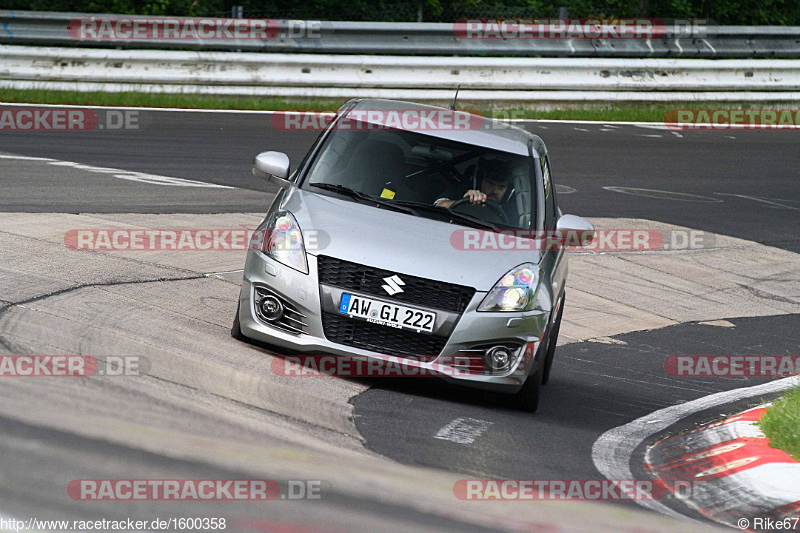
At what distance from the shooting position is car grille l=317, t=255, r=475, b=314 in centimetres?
619

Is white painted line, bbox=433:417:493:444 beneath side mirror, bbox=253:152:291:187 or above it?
beneath

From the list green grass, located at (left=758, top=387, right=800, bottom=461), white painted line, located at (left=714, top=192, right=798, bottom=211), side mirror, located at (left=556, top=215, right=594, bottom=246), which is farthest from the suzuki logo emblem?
white painted line, located at (left=714, top=192, right=798, bottom=211)

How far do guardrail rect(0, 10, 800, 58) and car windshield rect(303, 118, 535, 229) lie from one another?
11.3 m

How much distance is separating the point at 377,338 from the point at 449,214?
1.12m

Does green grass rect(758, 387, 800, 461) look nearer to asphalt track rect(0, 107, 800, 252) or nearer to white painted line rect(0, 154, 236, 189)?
asphalt track rect(0, 107, 800, 252)

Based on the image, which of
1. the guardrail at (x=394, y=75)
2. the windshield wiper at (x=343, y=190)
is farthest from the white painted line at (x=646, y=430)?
the guardrail at (x=394, y=75)

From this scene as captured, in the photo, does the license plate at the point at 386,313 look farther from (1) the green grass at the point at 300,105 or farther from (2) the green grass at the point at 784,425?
(1) the green grass at the point at 300,105

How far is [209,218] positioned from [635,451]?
594 cm

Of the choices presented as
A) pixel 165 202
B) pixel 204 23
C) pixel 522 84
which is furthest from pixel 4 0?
pixel 165 202

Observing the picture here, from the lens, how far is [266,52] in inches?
745

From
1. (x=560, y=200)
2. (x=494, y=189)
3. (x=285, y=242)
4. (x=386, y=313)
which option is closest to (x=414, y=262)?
(x=386, y=313)

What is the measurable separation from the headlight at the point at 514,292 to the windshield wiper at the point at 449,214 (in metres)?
0.53

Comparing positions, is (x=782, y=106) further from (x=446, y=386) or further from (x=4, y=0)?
(x=446, y=386)

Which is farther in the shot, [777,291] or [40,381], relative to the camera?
[777,291]
